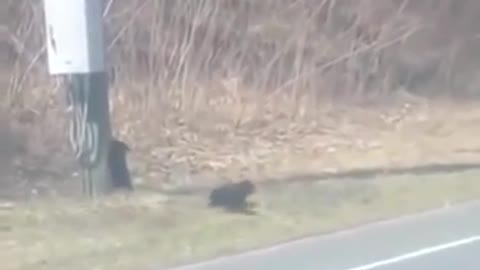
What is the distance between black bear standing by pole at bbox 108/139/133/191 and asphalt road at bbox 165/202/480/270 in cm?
363

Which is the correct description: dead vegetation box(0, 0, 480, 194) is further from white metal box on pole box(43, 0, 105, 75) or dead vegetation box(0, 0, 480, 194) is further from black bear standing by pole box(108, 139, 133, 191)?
white metal box on pole box(43, 0, 105, 75)

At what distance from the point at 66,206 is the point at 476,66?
1584 centimetres

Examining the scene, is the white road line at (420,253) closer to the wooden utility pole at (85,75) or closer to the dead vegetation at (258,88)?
the wooden utility pole at (85,75)

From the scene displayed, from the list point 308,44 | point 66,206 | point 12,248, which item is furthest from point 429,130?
point 12,248

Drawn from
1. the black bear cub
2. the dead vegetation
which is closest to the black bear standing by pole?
the black bear cub

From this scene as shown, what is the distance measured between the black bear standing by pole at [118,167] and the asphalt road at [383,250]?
3.63m

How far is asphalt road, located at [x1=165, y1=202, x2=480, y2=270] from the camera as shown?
12.8 meters

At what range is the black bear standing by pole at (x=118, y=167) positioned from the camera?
18109mm

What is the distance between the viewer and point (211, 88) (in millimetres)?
24828

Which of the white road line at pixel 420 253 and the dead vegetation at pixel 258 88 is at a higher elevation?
the white road line at pixel 420 253

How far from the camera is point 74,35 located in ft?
57.0

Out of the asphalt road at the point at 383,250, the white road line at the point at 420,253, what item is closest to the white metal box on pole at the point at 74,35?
the asphalt road at the point at 383,250

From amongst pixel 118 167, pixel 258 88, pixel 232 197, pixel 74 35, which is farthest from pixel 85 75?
pixel 258 88

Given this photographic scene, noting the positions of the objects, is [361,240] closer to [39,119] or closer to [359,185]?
[359,185]
